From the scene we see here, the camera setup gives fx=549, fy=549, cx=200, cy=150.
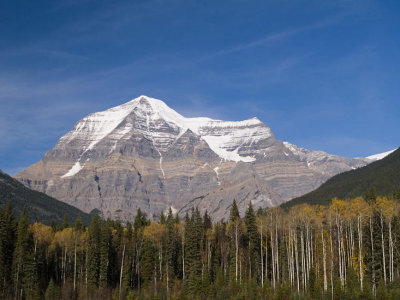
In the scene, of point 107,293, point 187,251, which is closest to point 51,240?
point 107,293

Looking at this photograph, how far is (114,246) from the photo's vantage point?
122875mm

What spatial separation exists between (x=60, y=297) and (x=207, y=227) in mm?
40975

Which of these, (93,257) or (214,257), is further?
(214,257)

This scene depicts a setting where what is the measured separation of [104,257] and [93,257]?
241cm

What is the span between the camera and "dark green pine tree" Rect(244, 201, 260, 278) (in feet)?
359

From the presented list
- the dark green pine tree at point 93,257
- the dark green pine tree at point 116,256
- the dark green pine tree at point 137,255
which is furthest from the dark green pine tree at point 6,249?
the dark green pine tree at point 137,255

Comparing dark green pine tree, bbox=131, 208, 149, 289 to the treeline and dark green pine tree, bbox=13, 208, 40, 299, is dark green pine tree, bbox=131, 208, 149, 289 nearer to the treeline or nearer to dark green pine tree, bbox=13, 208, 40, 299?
the treeline

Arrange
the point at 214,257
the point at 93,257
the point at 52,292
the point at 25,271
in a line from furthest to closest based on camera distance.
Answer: the point at 214,257, the point at 93,257, the point at 25,271, the point at 52,292

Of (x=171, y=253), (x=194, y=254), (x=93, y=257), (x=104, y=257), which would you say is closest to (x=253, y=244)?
(x=194, y=254)

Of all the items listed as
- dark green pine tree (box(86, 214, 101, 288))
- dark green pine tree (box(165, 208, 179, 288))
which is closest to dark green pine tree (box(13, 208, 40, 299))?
dark green pine tree (box(86, 214, 101, 288))

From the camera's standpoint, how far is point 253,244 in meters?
110

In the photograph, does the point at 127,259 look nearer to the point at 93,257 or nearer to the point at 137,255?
the point at 137,255

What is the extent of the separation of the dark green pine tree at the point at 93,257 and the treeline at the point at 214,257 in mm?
208

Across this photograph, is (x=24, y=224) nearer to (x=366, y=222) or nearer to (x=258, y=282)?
(x=258, y=282)
